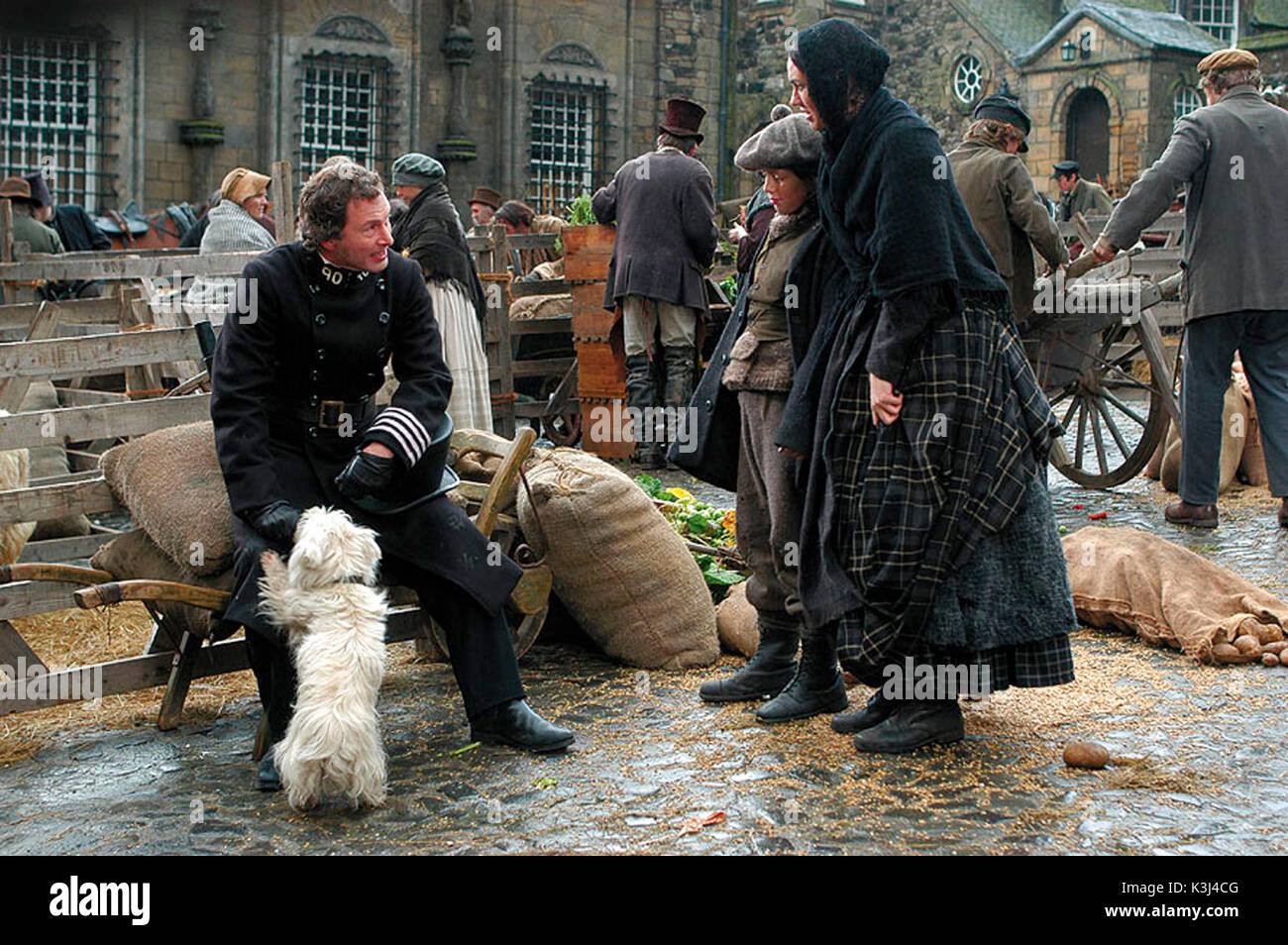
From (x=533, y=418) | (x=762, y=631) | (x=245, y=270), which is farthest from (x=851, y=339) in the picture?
(x=533, y=418)

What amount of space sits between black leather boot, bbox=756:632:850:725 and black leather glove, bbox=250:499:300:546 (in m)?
1.59

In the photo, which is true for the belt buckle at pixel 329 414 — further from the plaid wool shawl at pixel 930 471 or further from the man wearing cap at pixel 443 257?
the man wearing cap at pixel 443 257

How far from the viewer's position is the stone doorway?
3431 centimetres

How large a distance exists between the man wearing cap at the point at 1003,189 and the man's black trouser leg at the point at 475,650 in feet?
11.1

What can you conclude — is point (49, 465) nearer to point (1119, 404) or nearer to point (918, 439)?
point (918, 439)

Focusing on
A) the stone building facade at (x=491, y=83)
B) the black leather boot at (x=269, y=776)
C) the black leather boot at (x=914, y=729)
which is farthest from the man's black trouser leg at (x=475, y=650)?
the stone building facade at (x=491, y=83)

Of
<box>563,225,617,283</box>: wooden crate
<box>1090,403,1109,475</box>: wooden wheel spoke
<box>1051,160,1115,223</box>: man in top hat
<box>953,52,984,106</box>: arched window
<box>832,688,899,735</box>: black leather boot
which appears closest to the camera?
<box>832,688,899,735</box>: black leather boot

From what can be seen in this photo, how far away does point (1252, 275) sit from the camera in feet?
25.3

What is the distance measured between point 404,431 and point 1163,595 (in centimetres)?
307

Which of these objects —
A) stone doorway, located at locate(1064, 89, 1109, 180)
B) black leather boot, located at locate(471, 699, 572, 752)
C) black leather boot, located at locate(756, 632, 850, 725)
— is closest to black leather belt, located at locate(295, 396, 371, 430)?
black leather boot, located at locate(471, 699, 572, 752)

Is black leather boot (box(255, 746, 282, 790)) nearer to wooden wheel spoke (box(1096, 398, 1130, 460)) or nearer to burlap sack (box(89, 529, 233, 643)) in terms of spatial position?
burlap sack (box(89, 529, 233, 643))

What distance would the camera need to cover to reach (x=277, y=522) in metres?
4.36

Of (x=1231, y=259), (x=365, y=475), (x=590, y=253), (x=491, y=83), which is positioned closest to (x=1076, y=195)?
(x=590, y=253)
